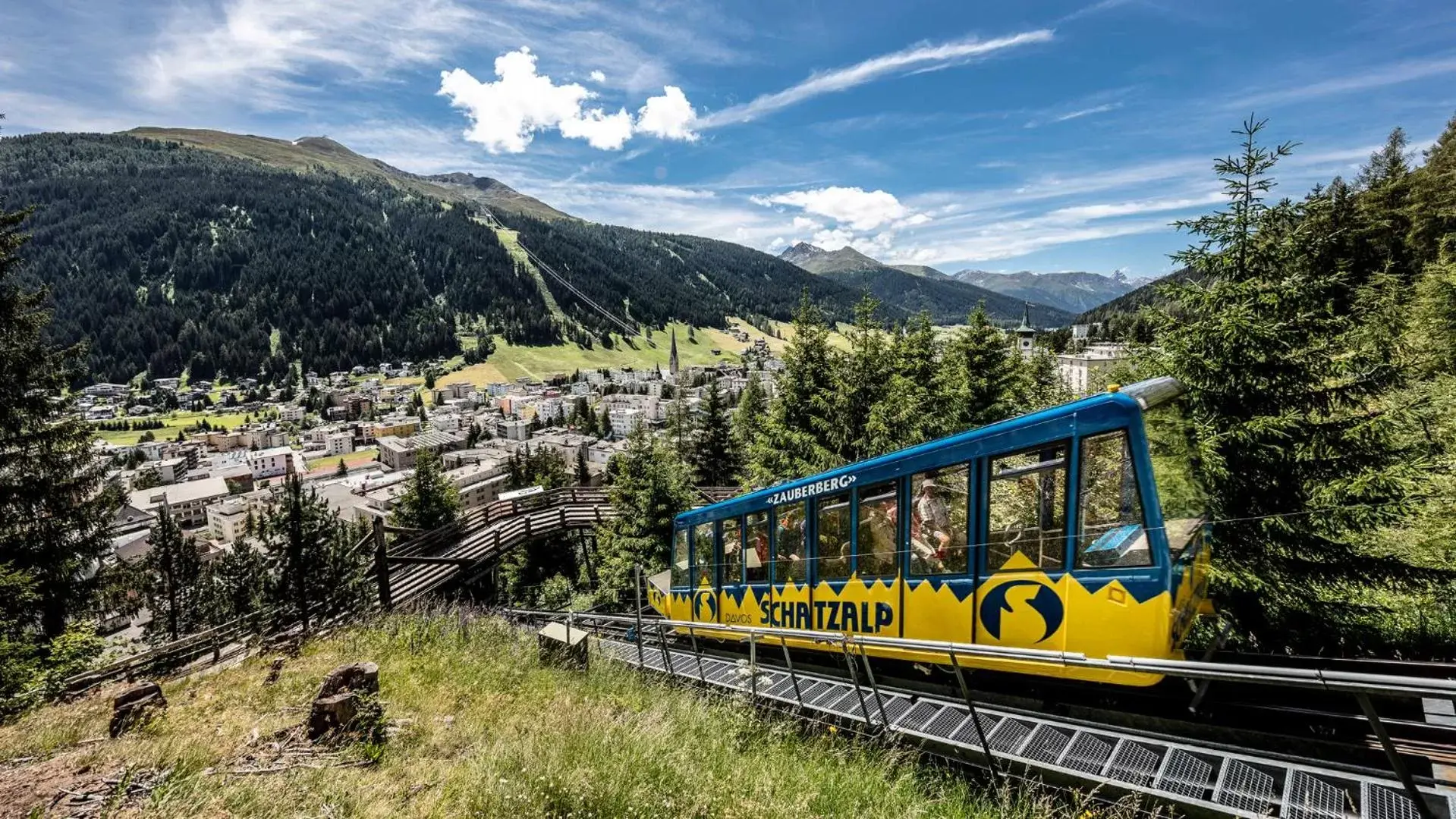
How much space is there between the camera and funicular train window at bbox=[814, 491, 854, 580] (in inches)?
333

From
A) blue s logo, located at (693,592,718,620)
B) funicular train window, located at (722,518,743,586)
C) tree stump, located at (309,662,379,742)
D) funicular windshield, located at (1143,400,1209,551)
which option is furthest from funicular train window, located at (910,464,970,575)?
tree stump, located at (309,662,379,742)

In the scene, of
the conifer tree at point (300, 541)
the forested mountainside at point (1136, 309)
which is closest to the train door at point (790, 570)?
the forested mountainside at point (1136, 309)

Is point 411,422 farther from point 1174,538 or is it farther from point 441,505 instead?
point 1174,538

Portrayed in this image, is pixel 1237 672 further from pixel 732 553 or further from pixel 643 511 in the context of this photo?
pixel 643 511

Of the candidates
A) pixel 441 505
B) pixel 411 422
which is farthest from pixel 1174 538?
pixel 411 422

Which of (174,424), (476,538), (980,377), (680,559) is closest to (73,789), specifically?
(680,559)

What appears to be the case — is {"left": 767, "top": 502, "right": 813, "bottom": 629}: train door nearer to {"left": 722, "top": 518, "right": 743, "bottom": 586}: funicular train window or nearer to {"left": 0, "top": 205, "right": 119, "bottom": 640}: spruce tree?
{"left": 722, "top": 518, "right": 743, "bottom": 586}: funicular train window

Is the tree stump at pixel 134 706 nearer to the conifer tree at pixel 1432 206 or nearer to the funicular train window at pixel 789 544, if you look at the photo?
the funicular train window at pixel 789 544

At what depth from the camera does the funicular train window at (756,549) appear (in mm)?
10188

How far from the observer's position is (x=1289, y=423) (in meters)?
7.48

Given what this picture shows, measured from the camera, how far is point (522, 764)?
5.08 meters

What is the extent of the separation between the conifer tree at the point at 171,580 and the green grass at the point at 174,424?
143776mm

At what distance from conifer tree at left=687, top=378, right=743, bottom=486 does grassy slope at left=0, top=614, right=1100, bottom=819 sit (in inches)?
1064

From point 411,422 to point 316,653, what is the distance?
17905 centimetres
